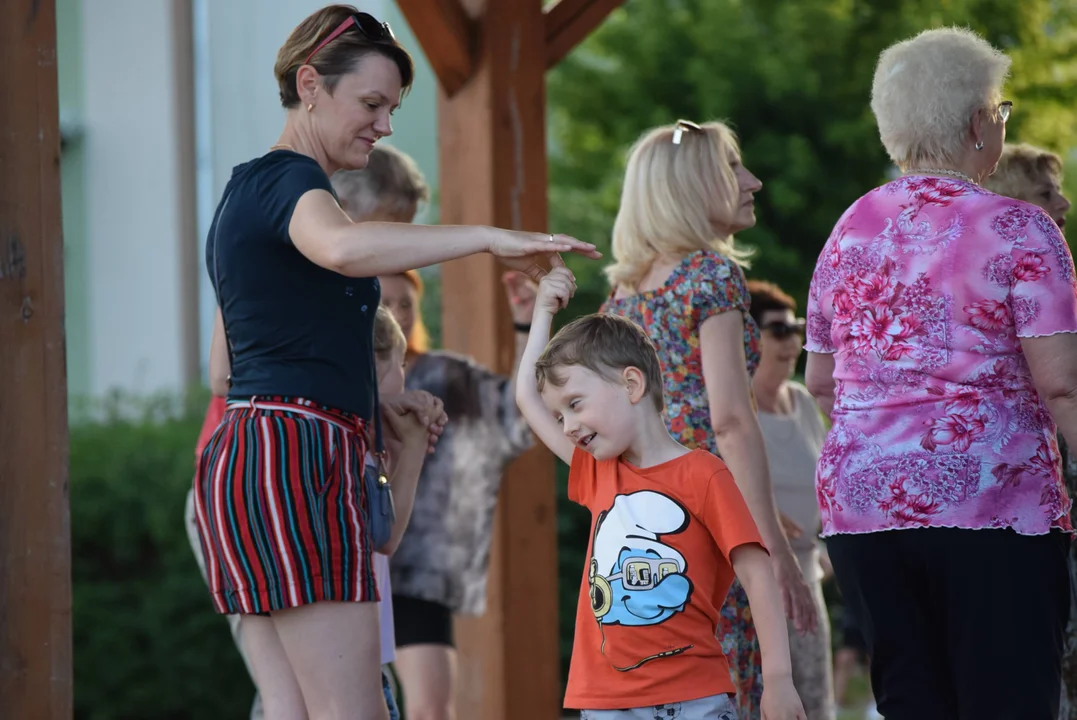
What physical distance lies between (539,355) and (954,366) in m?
0.71

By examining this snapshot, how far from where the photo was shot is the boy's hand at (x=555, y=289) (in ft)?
7.70

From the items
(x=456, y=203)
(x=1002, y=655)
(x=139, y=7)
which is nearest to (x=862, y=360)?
(x=1002, y=655)

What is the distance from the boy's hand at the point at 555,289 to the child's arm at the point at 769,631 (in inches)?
19.7

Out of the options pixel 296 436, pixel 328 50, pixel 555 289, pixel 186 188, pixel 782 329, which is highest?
pixel 186 188

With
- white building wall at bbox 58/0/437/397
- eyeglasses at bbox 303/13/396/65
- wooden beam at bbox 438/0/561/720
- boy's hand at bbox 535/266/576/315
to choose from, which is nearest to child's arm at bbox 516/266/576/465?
boy's hand at bbox 535/266/576/315

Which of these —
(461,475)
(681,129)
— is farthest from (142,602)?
(681,129)

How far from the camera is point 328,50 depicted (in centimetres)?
236

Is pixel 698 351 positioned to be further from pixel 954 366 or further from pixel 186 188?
pixel 186 188

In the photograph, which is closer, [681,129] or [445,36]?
[681,129]

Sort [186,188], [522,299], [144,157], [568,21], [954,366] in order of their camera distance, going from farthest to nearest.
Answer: [144,157] < [186,188] < [568,21] < [522,299] < [954,366]

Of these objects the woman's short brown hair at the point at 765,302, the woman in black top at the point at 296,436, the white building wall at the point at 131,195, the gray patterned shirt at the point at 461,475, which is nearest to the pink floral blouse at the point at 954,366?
the woman in black top at the point at 296,436

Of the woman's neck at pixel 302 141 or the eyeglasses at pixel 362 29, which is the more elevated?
the eyeglasses at pixel 362 29

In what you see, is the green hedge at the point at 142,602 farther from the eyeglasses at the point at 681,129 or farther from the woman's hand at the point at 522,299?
the eyeglasses at the point at 681,129

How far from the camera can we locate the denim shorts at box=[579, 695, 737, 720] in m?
2.32
